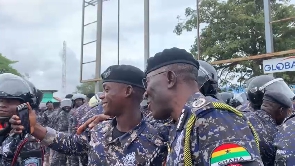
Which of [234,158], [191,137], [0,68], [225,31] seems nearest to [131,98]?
[191,137]

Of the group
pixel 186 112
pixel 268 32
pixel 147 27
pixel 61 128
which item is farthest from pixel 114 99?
pixel 147 27

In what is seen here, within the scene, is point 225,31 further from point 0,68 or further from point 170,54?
point 0,68

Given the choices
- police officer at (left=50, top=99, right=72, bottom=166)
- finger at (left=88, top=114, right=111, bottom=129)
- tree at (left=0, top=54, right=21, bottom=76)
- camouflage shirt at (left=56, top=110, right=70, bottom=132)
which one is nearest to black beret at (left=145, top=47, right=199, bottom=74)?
finger at (left=88, top=114, right=111, bottom=129)

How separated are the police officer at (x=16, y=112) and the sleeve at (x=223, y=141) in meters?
1.55

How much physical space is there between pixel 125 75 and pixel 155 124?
19.8 inches

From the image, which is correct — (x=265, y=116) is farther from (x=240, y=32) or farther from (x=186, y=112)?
(x=240, y=32)

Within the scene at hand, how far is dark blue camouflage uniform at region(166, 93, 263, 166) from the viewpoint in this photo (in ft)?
4.79

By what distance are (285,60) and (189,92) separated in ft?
25.8

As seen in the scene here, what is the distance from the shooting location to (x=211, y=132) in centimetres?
151

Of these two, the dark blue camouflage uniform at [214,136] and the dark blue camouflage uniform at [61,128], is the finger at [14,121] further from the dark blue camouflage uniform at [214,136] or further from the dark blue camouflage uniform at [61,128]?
the dark blue camouflage uniform at [61,128]

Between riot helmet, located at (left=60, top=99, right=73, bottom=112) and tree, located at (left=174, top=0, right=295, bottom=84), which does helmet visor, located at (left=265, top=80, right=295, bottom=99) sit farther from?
tree, located at (left=174, top=0, right=295, bottom=84)

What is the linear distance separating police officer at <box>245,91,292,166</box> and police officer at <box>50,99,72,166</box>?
6.53 m

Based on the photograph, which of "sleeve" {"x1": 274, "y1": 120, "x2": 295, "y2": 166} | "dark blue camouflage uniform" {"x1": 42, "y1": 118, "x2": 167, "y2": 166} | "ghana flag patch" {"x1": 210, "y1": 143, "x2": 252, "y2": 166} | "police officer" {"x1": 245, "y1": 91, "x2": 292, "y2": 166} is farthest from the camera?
"police officer" {"x1": 245, "y1": 91, "x2": 292, "y2": 166}

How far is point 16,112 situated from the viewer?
2.66 metres
